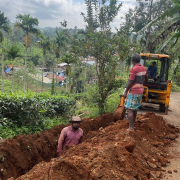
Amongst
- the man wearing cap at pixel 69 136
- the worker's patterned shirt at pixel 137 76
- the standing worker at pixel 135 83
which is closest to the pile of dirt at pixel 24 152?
the man wearing cap at pixel 69 136

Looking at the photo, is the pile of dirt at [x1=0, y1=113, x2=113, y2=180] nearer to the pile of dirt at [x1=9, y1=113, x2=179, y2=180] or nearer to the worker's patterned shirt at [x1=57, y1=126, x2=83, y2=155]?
the worker's patterned shirt at [x1=57, y1=126, x2=83, y2=155]

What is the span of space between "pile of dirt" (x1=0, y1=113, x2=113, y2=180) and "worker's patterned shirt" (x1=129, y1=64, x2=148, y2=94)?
2.90 m

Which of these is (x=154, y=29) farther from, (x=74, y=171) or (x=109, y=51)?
(x=74, y=171)

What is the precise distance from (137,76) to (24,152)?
3.43 m

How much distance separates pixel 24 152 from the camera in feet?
16.9

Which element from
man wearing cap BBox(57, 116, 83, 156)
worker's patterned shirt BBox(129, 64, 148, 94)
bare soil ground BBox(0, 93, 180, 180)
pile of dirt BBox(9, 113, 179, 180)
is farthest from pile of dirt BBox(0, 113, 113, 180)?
worker's patterned shirt BBox(129, 64, 148, 94)

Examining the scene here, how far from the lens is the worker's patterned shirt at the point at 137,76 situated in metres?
4.97

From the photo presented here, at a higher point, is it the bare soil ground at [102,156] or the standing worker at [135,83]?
the standing worker at [135,83]

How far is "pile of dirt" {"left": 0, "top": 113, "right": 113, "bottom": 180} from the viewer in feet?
15.1

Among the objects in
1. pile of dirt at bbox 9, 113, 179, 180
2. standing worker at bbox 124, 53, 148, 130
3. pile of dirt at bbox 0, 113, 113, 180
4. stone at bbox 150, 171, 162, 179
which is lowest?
pile of dirt at bbox 0, 113, 113, 180

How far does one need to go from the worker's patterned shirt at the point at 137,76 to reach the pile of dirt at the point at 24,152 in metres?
2.90

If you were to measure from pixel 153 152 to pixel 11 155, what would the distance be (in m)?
3.22

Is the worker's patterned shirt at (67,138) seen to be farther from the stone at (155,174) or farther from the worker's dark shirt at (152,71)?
the worker's dark shirt at (152,71)

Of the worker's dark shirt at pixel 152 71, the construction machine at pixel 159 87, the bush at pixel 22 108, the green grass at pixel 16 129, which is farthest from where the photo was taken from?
the worker's dark shirt at pixel 152 71
